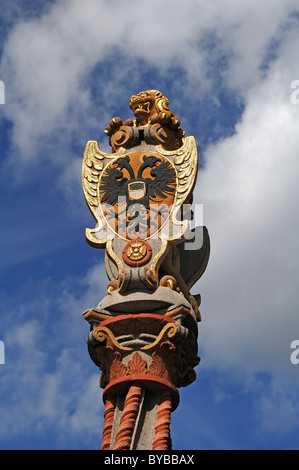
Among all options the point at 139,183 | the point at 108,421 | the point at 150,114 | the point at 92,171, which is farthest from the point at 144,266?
the point at 150,114

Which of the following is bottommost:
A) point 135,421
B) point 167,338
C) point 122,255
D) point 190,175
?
point 135,421

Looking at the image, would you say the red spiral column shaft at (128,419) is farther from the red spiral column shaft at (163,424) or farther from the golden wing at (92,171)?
the golden wing at (92,171)

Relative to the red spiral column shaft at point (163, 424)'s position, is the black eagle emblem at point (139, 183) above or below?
above

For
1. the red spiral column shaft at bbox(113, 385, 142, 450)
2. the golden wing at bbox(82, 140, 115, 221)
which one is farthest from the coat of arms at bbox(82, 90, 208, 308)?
the red spiral column shaft at bbox(113, 385, 142, 450)

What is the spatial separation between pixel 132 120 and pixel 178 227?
3.80 meters

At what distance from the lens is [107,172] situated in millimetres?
22469

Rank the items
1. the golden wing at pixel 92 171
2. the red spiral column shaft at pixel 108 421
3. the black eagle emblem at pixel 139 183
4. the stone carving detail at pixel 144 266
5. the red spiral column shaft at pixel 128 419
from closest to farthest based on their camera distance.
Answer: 1. the red spiral column shaft at pixel 128 419
2. the red spiral column shaft at pixel 108 421
3. the stone carving detail at pixel 144 266
4. the black eagle emblem at pixel 139 183
5. the golden wing at pixel 92 171

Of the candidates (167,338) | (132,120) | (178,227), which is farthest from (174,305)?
(132,120)

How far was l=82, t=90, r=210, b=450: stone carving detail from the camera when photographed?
62.8ft

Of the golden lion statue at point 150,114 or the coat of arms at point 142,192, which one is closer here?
the coat of arms at point 142,192

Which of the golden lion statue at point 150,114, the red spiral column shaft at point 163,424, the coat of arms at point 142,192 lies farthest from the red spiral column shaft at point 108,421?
the golden lion statue at point 150,114

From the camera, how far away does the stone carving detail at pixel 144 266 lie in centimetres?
1914
